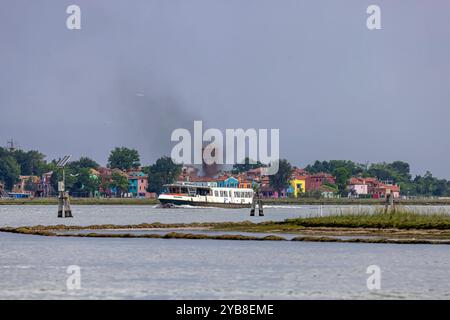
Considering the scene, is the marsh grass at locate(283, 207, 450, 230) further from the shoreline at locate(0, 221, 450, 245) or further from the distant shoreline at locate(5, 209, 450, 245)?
the shoreline at locate(0, 221, 450, 245)

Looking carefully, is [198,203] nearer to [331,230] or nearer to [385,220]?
[331,230]

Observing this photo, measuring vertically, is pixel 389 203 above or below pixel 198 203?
below

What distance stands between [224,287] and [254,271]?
24.3 feet

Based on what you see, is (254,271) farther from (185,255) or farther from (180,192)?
(180,192)

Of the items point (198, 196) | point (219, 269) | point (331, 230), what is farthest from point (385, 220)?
point (198, 196)

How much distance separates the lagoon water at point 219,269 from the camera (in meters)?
42.9

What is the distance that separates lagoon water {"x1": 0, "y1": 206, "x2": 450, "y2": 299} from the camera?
141 ft

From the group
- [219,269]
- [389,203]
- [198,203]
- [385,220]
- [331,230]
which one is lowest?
[219,269]

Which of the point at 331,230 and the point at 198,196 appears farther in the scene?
the point at 198,196

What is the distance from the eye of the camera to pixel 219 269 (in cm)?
5312

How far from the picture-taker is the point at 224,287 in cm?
4481

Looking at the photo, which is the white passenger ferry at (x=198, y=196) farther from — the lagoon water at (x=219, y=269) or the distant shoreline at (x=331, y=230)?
the lagoon water at (x=219, y=269)

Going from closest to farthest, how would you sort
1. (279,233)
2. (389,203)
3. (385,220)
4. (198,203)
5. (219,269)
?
(219,269) < (385,220) < (279,233) < (389,203) < (198,203)

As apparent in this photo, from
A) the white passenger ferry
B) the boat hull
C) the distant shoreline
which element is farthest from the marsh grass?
the white passenger ferry
